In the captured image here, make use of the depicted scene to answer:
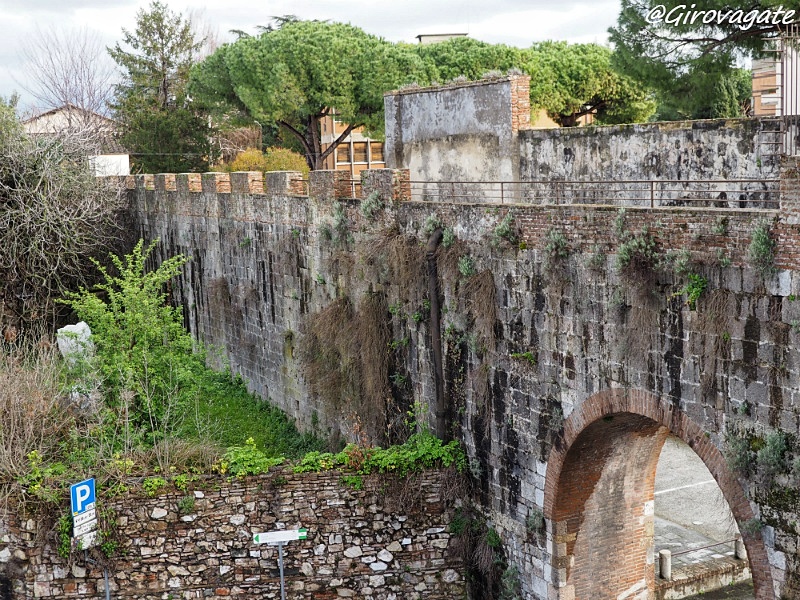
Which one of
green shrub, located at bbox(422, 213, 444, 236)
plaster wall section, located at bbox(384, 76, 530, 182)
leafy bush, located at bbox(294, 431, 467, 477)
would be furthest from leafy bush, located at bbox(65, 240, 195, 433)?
plaster wall section, located at bbox(384, 76, 530, 182)

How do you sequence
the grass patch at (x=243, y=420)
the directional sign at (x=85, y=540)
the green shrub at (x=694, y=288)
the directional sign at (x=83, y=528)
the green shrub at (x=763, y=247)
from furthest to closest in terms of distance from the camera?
the grass patch at (x=243, y=420), the directional sign at (x=85, y=540), the directional sign at (x=83, y=528), the green shrub at (x=694, y=288), the green shrub at (x=763, y=247)

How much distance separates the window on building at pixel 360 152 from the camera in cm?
4419

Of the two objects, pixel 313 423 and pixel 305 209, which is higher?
pixel 305 209

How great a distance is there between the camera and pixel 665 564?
Result: 15320 mm

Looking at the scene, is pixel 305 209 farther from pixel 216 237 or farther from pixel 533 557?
pixel 533 557

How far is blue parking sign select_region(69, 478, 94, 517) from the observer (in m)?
12.7

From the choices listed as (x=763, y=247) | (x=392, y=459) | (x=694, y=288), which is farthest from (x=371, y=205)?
(x=763, y=247)

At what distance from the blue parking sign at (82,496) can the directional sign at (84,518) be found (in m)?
0.04

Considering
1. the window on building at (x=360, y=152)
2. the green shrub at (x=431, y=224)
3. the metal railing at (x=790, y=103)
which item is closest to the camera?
the metal railing at (x=790, y=103)

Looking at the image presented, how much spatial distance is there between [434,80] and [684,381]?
81.3 ft

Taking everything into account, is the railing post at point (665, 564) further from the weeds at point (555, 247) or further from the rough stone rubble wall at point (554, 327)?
the weeds at point (555, 247)

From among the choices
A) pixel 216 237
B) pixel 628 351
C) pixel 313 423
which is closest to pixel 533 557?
pixel 628 351

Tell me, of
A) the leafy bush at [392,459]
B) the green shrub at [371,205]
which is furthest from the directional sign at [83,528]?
the green shrub at [371,205]

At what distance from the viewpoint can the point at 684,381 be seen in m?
10.2
